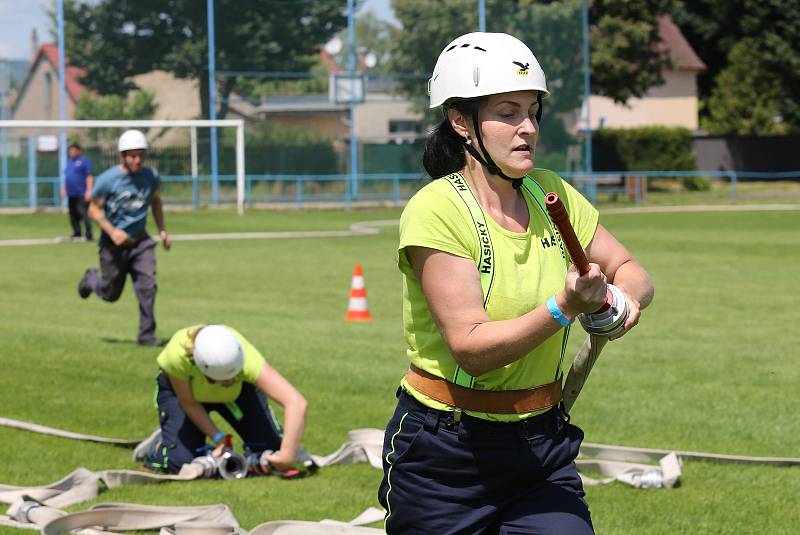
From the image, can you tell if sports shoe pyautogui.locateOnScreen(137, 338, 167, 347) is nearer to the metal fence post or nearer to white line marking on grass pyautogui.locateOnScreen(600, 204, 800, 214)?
white line marking on grass pyautogui.locateOnScreen(600, 204, 800, 214)

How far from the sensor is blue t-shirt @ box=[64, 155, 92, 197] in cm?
2962

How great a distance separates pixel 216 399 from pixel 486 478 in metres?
4.72

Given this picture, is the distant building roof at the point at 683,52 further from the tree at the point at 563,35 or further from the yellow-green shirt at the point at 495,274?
the yellow-green shirt at the point at 495,274

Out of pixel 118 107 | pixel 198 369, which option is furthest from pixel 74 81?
pixel 198 369

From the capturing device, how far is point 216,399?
27.6ft

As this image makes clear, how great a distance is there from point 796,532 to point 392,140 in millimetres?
42157

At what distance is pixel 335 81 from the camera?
47.6 metres

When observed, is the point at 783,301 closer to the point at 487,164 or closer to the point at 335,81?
the point at 487,164

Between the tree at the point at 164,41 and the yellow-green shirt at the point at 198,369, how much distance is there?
39.0 meters

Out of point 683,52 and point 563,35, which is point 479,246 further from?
point 683,52

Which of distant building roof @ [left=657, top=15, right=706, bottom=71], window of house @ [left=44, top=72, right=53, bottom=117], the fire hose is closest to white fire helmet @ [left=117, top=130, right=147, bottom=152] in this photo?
the fire hose

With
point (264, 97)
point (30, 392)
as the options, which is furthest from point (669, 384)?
point (264, 97)

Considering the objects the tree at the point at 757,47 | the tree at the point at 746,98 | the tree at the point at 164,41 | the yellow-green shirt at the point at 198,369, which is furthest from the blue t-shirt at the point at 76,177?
the tree at the point at 746,98

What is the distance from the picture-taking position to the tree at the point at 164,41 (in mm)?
46844
